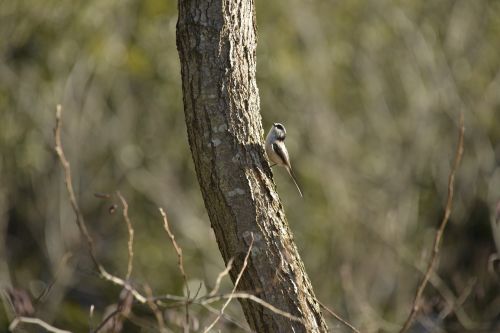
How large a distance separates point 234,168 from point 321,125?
960cm

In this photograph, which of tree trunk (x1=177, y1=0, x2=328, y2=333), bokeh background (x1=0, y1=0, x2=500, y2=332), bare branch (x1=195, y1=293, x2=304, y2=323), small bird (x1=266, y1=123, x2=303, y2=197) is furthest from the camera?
bokeh background (x1=0, y1=0, x2=500, y2=332)

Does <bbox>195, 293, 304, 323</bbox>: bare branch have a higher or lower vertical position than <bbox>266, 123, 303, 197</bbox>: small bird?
lower

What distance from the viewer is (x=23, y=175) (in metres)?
14.9

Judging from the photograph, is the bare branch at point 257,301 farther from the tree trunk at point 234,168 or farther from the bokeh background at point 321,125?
the bokeh background at point 321,125

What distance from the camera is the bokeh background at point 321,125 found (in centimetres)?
1287

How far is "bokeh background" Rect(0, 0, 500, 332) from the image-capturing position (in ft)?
42.2

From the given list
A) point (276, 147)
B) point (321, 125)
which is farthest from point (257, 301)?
point (321, 125)

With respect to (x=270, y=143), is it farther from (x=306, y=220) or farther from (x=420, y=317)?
(x=306, y=220)

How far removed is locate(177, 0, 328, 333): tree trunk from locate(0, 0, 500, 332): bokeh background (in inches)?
319

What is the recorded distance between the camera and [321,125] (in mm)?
13375

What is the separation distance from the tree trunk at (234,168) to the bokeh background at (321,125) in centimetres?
809

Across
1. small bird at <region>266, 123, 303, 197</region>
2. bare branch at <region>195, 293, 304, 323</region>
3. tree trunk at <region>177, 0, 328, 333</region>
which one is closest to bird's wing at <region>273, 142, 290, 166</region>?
small bird at <region>266, 123, 303, 197</region>

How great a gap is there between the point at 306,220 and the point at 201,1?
35.3 feet

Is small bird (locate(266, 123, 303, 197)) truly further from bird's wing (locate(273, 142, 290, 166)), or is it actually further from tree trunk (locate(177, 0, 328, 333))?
tree trunk (locate(177, 0, 328, 333))
